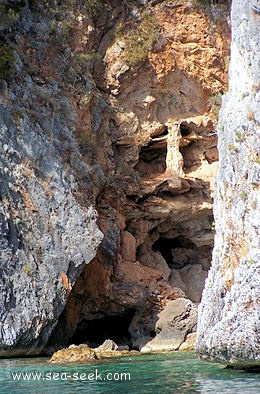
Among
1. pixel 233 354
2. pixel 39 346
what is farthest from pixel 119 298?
pixel 233 354

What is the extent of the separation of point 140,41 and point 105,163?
5.01 meters

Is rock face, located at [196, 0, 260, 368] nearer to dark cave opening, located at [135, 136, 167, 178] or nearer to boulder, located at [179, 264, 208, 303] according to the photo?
dark cave opening, located at [135, 136, 167, 178]

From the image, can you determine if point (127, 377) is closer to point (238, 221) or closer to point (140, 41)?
point (238, 221)

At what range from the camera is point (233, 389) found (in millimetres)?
10680

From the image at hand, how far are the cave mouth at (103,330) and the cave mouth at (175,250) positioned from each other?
13.5 feet

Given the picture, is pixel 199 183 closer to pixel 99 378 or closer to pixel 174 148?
pixel 174 148

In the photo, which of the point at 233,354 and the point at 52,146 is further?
the point at 52,146

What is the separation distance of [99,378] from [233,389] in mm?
3742

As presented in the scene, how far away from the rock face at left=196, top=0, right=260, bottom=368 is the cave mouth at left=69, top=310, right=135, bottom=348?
394 inches

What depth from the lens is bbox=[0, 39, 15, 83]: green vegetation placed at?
2152 centimetres

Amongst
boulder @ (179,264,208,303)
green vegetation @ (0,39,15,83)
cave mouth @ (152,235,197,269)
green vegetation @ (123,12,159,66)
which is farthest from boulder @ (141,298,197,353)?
green vegetation @ (0,39,15,83)

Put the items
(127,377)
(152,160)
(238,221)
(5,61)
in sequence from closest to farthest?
(127,377) < (238,221) < (5,61) < (152,160)

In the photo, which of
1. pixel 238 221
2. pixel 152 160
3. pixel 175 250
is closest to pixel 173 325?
pixel 175 250

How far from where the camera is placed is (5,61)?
21.5 metres
